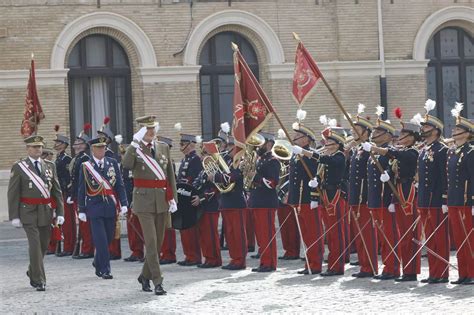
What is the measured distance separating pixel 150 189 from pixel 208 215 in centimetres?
368

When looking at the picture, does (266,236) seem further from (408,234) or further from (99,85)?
(99,85)

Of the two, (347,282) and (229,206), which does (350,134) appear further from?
(347,282)

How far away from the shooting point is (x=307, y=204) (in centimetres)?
1702

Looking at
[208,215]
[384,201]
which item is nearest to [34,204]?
[208,215]

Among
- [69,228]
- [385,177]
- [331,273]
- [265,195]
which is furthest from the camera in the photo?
[69,228]

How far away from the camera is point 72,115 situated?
27.6 meters

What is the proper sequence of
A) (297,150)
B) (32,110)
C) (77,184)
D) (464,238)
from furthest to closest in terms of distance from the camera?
(32,110)
(77,184)
(297,150)
(464,238)

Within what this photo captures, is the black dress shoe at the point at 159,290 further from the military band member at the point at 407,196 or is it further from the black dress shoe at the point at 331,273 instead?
the military band member at the point at 407,196

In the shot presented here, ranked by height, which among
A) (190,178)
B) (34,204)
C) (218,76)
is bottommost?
(34,204)

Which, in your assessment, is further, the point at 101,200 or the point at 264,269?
the point at 264,269

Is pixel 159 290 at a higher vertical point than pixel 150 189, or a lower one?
lower

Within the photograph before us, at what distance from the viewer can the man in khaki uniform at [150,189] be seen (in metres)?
15.0

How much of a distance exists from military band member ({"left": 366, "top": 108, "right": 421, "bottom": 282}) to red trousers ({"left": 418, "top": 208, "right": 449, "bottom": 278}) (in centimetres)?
30

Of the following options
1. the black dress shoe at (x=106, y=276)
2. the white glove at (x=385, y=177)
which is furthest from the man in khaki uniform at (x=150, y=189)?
the white glove at (x=385, y=177)
